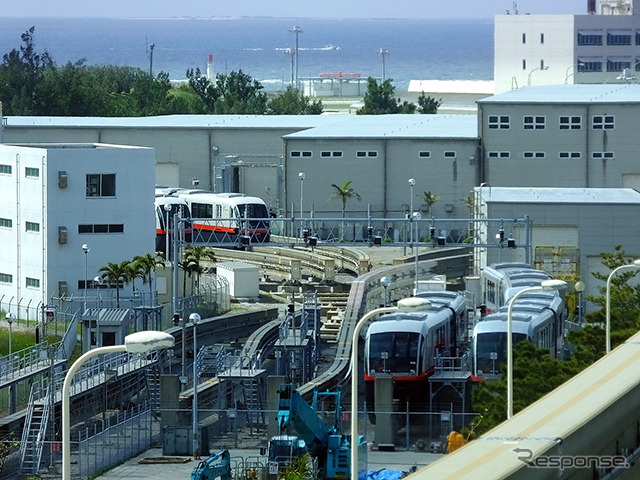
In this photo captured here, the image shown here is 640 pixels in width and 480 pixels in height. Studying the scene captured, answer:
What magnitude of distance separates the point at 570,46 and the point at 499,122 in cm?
6695

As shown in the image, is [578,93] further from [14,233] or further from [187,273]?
[14,233]

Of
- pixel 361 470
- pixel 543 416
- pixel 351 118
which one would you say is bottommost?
pixel 361 470

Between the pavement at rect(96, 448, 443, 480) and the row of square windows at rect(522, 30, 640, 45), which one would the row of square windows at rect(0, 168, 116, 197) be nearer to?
the pavement at rect(96, 448, 443, 480)

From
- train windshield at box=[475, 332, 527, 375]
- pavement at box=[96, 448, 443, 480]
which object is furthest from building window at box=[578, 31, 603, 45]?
pavement at box=[96, 448, 443, 480]

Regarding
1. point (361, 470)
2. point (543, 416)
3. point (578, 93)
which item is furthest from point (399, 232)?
point (543, 416)

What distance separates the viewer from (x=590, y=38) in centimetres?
13712

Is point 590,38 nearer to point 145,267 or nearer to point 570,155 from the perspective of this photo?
point 570,155

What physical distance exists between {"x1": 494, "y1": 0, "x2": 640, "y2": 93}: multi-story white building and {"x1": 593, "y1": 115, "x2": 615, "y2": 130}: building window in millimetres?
58251

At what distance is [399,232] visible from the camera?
72250mm

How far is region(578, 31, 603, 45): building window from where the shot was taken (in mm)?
136875

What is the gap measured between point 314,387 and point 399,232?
1205 inches

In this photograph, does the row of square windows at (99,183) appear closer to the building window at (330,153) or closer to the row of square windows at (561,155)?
the building window at (330,153)

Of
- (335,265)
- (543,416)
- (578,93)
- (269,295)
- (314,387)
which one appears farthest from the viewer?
(578,93)

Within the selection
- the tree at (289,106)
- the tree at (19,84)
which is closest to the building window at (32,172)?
the tree at (19,84)
